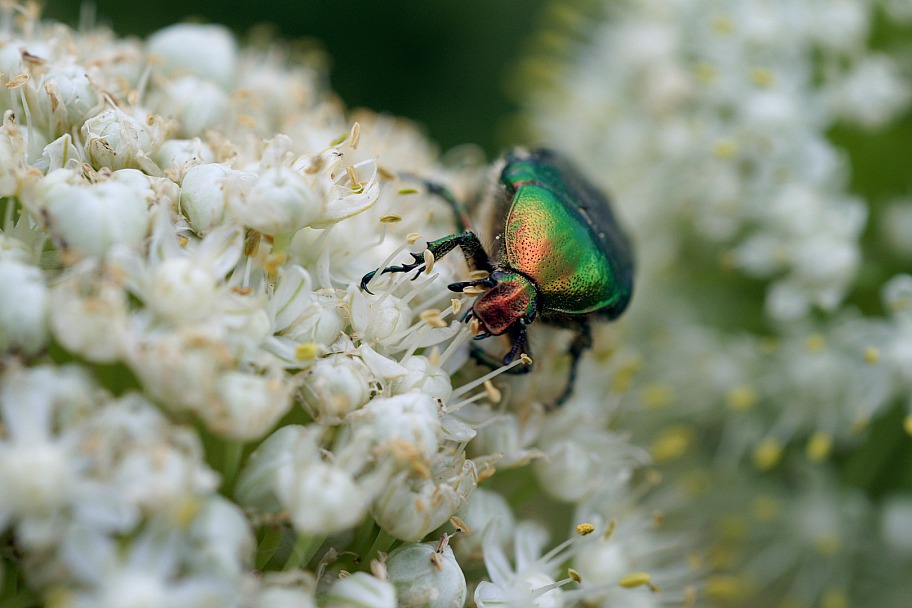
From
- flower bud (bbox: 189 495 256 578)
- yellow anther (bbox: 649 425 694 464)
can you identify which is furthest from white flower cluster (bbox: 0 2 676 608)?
yellow anther (bbox: 649 425 694 464)

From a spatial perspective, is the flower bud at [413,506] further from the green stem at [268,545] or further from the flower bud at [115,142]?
the flower bud at [115,142]

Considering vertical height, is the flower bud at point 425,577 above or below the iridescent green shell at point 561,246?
below

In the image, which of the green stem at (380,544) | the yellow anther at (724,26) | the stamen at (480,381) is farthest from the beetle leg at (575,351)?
the yellow anther at (724,26)

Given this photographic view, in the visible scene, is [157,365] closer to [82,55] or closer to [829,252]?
[82,55]

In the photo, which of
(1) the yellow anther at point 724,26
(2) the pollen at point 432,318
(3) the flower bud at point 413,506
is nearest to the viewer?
(3) the flower bud at point 413,506

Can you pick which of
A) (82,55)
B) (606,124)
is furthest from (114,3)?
(606,124)
